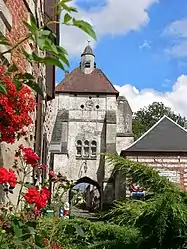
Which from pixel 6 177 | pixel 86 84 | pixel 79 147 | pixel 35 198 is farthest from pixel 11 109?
pixel 86 84

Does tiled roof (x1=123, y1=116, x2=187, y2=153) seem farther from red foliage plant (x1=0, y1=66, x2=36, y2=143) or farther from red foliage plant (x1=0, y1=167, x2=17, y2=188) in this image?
red foliage plant (x1=0, y1=167, x2=17, y2=188)

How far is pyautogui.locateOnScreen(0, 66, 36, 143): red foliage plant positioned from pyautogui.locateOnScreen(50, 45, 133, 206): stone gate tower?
34605 mm

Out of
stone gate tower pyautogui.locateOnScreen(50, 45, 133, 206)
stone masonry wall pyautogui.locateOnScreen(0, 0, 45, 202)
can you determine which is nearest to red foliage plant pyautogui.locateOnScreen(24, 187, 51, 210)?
stone masonry wall pyautogui.locateOnScreen(0, 0, 45, 202)

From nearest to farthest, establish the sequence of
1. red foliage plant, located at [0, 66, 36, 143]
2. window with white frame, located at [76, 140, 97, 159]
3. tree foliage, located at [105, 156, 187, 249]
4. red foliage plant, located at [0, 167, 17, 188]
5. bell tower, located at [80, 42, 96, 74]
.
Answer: red foliage plant, located at [0, 167, 17, 188]
red foliage plant, located at [0, 66, 36, 143]
tree foliage, located at [105, 156, 187, 249]
window with white frame, located at [76, 140, 97, 159]
bell tower, located at [80, 42, 96, 74]

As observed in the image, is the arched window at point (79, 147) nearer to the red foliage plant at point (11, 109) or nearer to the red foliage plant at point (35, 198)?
the red foliage plant at point (11, 109)

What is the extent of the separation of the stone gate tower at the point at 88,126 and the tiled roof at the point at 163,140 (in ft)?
19.5

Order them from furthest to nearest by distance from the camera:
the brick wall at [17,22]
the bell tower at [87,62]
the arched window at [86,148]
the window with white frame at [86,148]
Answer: the bell tower at [87,62], the arched window at [86,148], the window with white frame at [86,148], the brick wall at [17,22]

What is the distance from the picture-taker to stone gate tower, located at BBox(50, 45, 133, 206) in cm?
3916

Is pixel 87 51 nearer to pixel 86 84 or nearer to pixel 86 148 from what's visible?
pixel 86 84

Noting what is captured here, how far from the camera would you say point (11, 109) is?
2.60m

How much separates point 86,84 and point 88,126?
450 centimetres

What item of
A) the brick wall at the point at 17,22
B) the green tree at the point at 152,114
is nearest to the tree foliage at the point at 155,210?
the brick wall at the point at 17,22

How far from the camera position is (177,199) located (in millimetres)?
4406

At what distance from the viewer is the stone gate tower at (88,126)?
3916 cm
